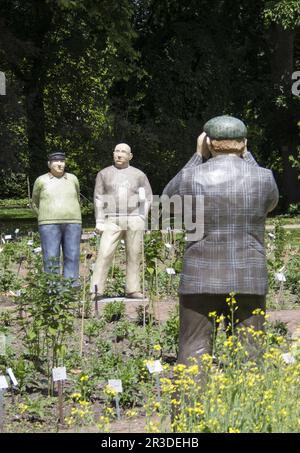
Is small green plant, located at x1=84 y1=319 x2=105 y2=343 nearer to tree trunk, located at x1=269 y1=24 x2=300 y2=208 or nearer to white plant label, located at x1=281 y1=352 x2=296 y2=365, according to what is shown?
white plant label, located at x1=281 y1=352 x2=296 y2=365

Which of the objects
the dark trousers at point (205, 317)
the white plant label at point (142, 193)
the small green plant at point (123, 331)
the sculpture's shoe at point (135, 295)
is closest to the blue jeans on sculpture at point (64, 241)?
the sculpture's shoe at point (135, 295)

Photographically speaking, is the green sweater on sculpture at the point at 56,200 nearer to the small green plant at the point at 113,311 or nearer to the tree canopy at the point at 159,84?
the small green plant at the point at 113,311

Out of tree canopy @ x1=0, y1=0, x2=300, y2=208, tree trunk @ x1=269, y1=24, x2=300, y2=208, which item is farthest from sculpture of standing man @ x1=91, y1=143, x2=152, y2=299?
tree trunk @ x1=269, y1=24, x2=300, y2=208

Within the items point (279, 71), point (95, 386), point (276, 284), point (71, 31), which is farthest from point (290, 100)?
point (95, 386)

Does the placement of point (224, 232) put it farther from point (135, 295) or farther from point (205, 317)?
point (135, 295)

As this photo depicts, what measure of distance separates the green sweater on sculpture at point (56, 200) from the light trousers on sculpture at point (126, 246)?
17.7 inches

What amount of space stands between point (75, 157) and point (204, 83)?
14.9 ft

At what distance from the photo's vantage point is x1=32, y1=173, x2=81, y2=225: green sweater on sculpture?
11828mm

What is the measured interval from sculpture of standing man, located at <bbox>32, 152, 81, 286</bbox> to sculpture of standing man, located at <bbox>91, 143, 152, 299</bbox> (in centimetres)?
35

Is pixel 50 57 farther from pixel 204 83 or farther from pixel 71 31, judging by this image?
pixel 204 83

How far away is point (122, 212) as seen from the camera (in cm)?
1170

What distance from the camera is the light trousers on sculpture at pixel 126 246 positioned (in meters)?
11.7

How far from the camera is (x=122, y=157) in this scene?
11641mm

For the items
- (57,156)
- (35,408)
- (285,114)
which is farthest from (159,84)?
(35,408)
